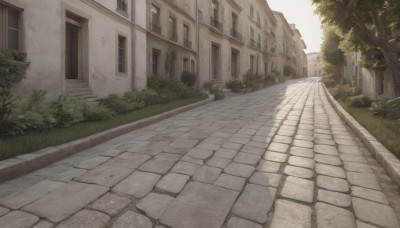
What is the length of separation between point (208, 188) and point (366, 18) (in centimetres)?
968

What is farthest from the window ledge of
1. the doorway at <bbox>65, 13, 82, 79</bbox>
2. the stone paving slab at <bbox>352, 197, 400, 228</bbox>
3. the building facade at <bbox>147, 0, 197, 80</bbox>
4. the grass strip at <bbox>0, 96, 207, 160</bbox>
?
the stone paving slab at <bbox>352, 197, 400, 228</bbox>

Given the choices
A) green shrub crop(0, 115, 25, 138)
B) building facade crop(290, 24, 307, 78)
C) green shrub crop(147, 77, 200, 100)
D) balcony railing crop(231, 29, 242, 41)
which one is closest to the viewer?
green shrub crop(0, 115, 25, 138)

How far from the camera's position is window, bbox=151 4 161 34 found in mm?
13375

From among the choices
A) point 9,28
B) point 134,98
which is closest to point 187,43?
point 134,98

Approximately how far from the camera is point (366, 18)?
8.93 metres

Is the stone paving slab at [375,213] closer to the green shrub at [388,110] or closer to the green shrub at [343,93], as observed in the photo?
the green shrub at [388,110]

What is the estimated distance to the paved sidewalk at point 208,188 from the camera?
7.48ft

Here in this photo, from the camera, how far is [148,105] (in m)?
10.0

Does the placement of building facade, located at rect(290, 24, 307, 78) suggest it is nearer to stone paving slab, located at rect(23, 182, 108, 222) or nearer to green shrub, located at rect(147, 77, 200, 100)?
green shrub, located at rect(147, 77, 200, 100)

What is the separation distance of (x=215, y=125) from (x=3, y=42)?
5917 mm

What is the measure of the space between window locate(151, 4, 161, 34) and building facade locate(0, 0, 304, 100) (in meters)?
0.05

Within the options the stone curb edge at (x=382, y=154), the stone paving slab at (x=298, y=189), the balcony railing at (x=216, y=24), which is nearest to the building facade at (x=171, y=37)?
the balcony railing at (x=216, y=24)

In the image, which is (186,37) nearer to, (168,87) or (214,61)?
(214,61)

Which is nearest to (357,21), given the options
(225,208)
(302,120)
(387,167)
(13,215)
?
(302,120)
